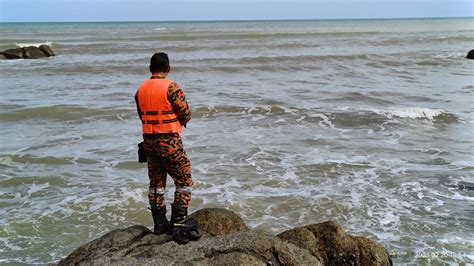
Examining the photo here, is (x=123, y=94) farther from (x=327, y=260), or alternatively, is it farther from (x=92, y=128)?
(x=327, y=260)

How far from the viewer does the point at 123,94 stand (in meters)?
16.9

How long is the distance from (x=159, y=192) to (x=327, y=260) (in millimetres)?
Result: 1759

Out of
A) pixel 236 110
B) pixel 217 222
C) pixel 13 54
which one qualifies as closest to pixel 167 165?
pixel 217 222

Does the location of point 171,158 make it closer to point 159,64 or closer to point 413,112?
point 159,64

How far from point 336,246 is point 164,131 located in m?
1.95

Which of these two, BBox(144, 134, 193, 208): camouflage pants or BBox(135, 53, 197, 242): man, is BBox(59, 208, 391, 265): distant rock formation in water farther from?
BBox(144, 134, 193, 208): camouflage pants

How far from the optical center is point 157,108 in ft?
14.0

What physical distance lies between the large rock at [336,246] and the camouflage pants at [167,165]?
1087 millimetres

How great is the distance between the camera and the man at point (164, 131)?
4277mm

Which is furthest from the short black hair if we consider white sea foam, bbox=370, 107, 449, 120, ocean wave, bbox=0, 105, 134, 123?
white sea foam, bbox=370, 107, 449, 120

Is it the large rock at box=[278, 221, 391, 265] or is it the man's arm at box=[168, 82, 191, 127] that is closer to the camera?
the man's arm at box=[168, 82, 191, 127]

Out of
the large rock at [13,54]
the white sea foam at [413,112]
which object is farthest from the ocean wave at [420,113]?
the large rock at [13,54]

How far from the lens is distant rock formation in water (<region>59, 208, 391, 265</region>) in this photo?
383 centimetres

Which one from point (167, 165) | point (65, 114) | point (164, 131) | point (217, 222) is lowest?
point (65, 114)
